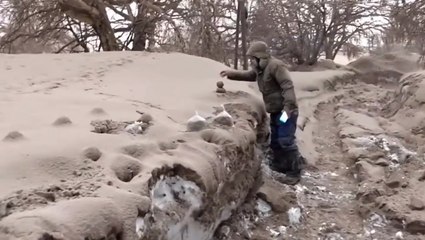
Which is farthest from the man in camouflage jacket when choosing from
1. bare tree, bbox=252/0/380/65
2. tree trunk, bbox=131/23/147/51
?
bare tree, bbox=252/0/380/65

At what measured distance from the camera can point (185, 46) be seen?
39.2ft

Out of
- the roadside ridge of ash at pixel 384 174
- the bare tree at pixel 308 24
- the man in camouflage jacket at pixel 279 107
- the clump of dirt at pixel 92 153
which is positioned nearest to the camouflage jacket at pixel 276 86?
the man in camouflage jacket at pixel 279 107

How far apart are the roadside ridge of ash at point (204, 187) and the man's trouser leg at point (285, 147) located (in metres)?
0.50

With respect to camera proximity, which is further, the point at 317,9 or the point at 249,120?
the point at 317,9

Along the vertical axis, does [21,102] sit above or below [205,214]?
above

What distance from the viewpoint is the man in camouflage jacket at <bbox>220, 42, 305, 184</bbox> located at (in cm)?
529

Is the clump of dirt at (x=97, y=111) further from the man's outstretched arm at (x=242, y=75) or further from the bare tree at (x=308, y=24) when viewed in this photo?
the bare tree at (x=308, y=24)

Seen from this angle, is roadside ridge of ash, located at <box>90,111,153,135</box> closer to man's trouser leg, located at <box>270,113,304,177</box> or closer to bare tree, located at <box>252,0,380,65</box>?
man's trouser leg, located at <box>270,113,304,177</box>

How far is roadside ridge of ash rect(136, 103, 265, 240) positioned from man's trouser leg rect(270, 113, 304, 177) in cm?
50

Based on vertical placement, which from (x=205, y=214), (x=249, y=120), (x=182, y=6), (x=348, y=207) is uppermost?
(x=182, y=6)

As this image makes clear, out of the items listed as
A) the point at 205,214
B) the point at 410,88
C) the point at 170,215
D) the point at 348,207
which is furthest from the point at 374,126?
the point at 170,215

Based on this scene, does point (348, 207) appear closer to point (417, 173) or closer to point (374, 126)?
point (417, 173)

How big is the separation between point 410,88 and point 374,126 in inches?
71.7

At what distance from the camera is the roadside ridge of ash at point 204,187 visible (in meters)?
3.03
